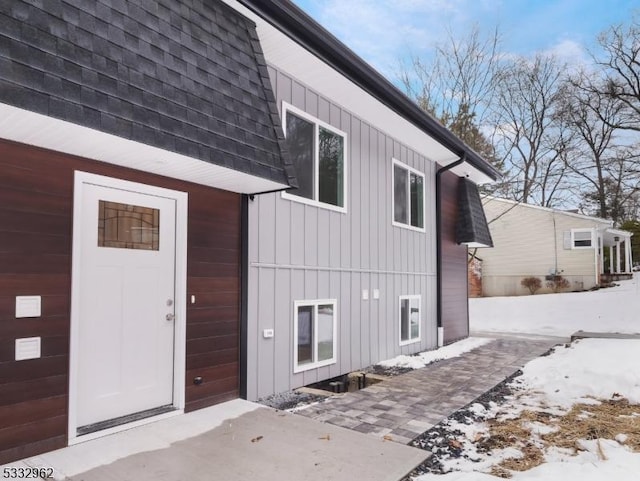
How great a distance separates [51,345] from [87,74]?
1.72 metres

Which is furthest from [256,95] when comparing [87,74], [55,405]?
[55,405]

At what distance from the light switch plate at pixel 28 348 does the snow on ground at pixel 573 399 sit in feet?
8.27

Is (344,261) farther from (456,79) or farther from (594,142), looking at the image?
(594,142)

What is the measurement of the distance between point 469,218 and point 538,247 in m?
12.2

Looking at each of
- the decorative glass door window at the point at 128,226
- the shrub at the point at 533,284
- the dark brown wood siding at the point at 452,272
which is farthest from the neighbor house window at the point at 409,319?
the shrub at the point at 533,284

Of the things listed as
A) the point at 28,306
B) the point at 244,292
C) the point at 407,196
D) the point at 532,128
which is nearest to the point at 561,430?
the point at 244,292

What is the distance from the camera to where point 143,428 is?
3.42 metres

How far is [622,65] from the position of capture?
20.3 meters

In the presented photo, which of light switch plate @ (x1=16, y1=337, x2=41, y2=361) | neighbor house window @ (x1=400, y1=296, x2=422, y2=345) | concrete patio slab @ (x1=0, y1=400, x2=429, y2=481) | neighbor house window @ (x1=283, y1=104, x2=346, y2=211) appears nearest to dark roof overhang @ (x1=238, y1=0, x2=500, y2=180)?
neighbor house window @ (x1=283, y1=104, x2=346, y2=211)

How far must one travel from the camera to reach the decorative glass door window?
11.1 ft

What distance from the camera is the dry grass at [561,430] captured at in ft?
10.6

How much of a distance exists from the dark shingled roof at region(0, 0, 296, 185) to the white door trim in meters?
0.74

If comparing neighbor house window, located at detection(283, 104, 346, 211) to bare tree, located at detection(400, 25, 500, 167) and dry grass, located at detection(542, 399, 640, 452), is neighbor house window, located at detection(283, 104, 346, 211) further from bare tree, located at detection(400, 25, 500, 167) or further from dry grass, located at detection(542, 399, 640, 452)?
bare tree, located at detection(400, 25, 500, 167)

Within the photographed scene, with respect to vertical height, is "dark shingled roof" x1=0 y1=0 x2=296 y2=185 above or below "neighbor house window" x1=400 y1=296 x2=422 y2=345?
above
